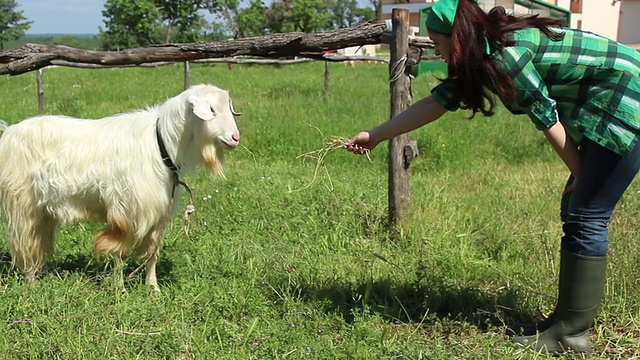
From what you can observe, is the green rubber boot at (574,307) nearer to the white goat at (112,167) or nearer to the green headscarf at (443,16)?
the green headscarf at (443,16)

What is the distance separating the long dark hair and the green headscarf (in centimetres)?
4

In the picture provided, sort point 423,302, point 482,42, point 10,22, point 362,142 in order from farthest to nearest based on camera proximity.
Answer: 1. point 10,22
2. point 423,302
3. point 362,142
4. point 482,42

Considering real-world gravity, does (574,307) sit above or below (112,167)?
below

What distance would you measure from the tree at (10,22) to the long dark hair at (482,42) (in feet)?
261

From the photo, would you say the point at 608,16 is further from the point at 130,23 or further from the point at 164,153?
the point at 164,153

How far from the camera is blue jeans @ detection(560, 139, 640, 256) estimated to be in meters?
3.25

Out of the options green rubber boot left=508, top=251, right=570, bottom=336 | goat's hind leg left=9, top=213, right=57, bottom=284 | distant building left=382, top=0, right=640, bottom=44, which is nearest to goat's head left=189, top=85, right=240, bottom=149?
goat's hind leg left=9, top=213, right=57, bottom=284

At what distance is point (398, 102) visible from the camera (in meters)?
5.31

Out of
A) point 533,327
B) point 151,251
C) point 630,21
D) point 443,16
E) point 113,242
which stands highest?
point 630,21

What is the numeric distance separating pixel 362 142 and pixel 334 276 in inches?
50.0

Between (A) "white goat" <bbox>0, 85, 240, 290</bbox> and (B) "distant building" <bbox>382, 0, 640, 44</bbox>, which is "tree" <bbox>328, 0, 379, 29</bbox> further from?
(A) "white goat" <bbox>0, 85, 240, 290</bbox>

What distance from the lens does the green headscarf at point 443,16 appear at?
3072mm

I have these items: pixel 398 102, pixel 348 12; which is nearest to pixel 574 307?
pixel 398 102

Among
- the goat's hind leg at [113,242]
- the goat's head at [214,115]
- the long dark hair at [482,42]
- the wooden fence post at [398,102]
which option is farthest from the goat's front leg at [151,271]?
the long dark hair at [482,42]
